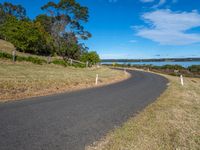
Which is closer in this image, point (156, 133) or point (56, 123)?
point (156, 133)

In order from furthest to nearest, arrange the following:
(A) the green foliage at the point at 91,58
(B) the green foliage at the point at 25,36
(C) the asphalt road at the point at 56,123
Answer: (A) the green foliage at the point at 91,58, (B) the green foliage at the point at 25,36, (C) the asphalt road at the point at 56,123

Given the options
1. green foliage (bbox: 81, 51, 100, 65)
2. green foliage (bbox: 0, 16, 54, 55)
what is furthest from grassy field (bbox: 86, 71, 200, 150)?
green foliage (bbox: 81, 51, 100, 65)

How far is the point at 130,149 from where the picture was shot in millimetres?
4496

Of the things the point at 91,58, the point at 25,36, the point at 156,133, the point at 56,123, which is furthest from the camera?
the point at 91,58

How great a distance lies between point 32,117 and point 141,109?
14.5 feet

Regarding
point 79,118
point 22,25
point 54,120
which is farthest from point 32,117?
point 22,25

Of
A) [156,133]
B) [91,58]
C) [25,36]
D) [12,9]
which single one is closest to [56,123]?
[156,133]

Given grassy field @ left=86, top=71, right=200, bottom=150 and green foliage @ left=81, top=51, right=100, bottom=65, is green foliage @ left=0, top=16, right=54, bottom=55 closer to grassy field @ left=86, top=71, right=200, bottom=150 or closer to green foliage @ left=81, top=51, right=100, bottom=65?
green foliage @ left=81, top=51, right=100, bottom=65

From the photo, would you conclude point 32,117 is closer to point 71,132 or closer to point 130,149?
point 71,132

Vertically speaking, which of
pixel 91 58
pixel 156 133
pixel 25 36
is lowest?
pixel 156 133

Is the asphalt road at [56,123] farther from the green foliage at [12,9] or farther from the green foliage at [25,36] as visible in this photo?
the green foliage at [12,9]

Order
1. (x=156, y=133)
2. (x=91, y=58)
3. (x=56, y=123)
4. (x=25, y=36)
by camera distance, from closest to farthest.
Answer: (x=156, y=133) → (x=56, y=123) → (x=25, y=36) → (x=91, y=58)

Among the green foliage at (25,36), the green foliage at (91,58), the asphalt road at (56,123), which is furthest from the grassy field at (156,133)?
the green foliage at (91,58)

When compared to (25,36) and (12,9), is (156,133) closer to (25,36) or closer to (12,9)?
(25,36)
